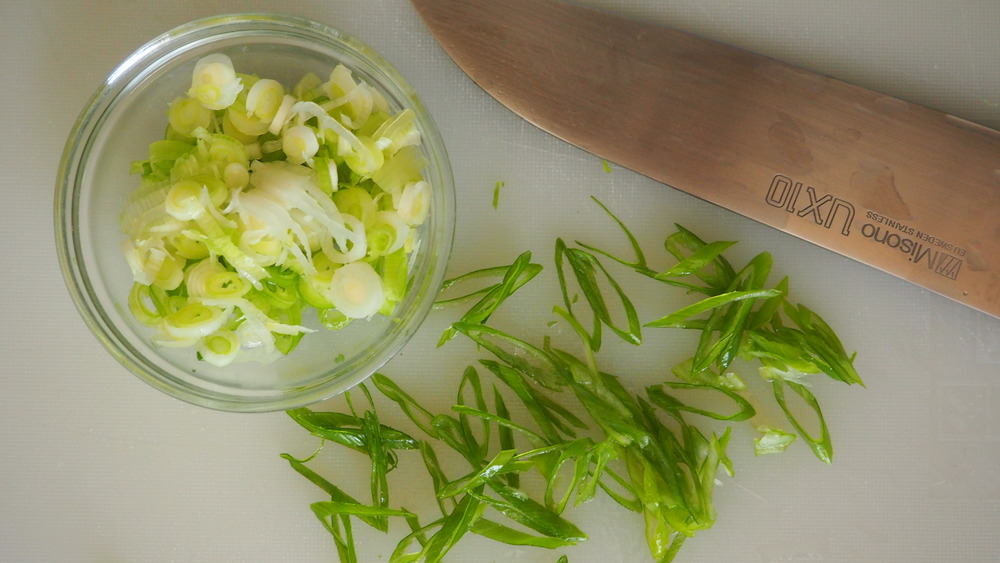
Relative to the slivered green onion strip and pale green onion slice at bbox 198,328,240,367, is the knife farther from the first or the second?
pale green onion slice at bbox 198,328,240,367

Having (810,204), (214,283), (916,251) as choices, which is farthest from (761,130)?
(214,283)

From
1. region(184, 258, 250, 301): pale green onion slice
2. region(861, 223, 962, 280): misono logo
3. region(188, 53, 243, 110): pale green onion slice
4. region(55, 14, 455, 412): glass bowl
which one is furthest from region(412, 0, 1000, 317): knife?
region(184, 258, 250, 301): pale green onion slice

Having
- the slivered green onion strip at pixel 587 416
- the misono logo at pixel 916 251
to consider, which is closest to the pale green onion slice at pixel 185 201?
the slivered green onion strip at pixel 587 416

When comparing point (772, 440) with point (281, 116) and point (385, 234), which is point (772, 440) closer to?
point (385, 234)

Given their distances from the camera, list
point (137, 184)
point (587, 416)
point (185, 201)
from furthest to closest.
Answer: point (587, 416) < point (137, 184) < point (185, 201)

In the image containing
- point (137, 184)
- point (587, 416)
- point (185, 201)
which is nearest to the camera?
point (185, 201)

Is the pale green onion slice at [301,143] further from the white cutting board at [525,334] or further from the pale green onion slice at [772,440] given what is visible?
the pale green onion slice at [772,440]
